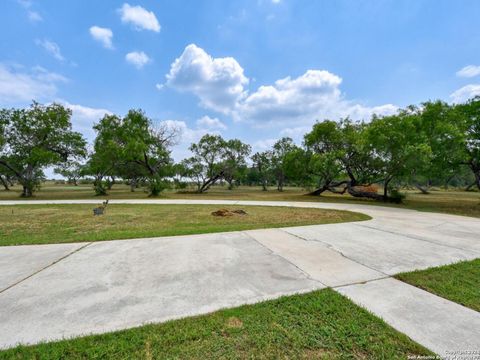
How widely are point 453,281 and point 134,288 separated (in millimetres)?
4335

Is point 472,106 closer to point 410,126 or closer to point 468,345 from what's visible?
point 410,126

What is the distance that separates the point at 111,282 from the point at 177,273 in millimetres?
866

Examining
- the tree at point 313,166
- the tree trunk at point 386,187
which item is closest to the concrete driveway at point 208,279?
the tree trunk at point 386,187

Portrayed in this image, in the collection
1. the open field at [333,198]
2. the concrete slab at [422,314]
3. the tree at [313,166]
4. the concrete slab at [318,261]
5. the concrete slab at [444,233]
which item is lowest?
the open field at [333,198]

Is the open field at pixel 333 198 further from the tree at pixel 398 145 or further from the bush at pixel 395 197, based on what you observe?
the tree at pixel 398 145

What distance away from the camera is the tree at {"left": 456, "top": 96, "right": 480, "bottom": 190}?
45.7 feet

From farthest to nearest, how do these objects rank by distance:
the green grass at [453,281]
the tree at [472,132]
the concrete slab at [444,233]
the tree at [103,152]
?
1. the tree at [103,152]
2. the tree at [472,132]
3. the concrete slab at [444,233]
4. the green grass at [453,281]

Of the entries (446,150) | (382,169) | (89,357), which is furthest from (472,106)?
(89,357)

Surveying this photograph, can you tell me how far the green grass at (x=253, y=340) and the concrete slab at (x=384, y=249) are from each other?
165 centimetres

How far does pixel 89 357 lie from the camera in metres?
1.66

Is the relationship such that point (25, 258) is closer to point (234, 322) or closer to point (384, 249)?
point (234, 322)

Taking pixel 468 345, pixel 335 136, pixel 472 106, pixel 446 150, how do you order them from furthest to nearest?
pixel 335 136
pixel 472 106
pixel 446 150
pixel 468 345

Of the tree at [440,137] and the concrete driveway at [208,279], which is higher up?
the tree at [440,137]

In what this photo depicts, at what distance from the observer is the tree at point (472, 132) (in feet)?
45.7
